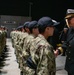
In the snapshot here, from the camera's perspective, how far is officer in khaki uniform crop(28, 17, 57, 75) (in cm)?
304

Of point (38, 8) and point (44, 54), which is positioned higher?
point (38, 8)

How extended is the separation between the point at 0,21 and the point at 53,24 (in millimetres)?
31518

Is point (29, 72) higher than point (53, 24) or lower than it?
lower

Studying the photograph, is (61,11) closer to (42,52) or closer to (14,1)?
(14,1)

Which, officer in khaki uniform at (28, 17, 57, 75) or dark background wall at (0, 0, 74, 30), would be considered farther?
dark background wall at (0, 0, 74, 30)

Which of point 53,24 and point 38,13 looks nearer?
point 53,24

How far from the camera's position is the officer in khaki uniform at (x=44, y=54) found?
3037 mm

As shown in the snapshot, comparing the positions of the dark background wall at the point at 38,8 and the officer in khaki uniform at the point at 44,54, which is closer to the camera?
the officer in khaki uniform at the point at 44,54

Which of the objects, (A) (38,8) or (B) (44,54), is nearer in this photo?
(B) (44,54)

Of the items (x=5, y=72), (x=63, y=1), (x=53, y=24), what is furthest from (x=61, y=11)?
(x=53, y=24)

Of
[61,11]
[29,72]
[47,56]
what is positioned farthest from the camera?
[61,11]

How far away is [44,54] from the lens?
304 cm

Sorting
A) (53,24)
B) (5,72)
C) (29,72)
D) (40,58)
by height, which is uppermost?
(53,24)

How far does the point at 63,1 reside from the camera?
111ft
